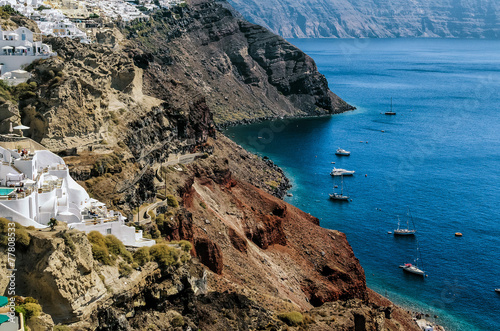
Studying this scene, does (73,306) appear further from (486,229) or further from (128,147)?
(486,229)

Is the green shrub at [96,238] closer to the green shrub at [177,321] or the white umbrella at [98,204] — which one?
the white umbrella at [98,204]

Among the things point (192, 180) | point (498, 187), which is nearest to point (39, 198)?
point (192, 180)

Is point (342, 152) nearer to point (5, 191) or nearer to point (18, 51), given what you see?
point (18, 51)

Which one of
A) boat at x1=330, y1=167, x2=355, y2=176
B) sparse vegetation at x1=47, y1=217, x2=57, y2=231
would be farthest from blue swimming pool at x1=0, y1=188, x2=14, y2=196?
boat at x1=330, y1=167, x2=355, y2=176

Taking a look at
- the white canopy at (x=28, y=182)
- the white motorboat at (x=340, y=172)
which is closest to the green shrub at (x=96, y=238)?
the white canopy at (x=28, y=182)

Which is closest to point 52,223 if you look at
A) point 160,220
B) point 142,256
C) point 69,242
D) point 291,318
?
point 69,242
